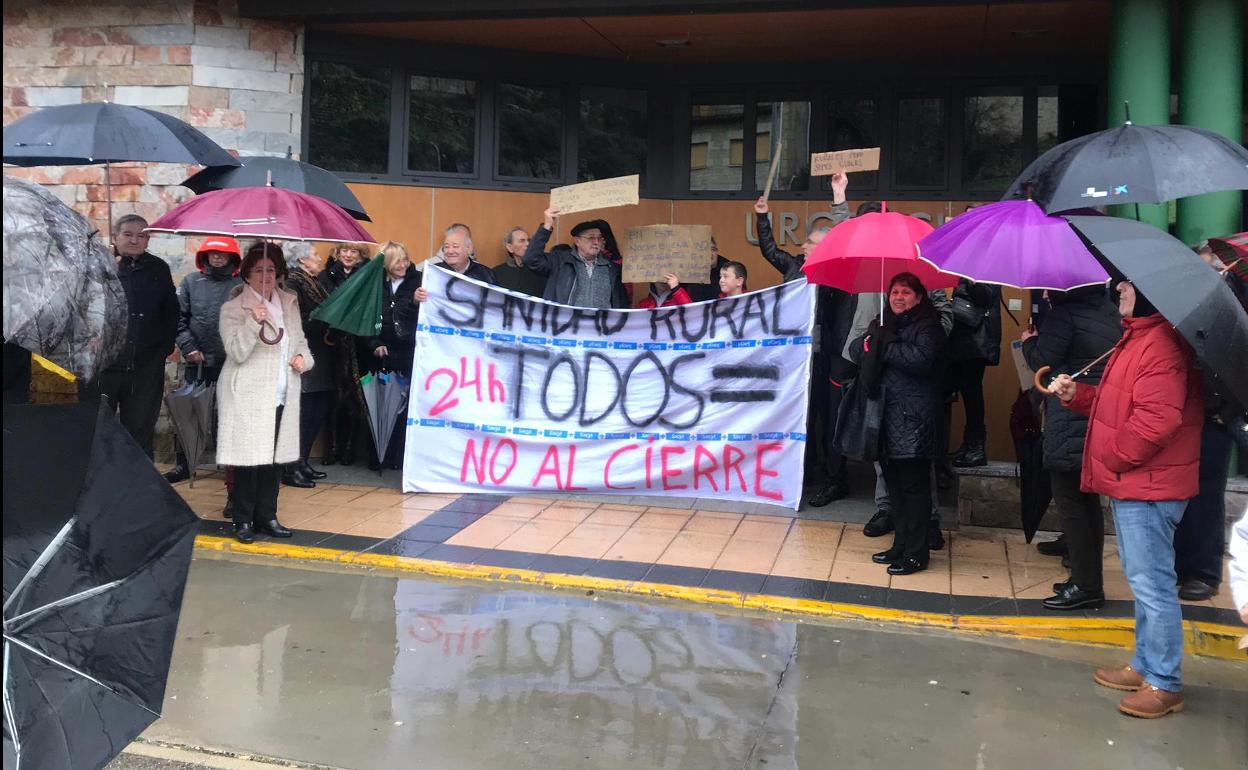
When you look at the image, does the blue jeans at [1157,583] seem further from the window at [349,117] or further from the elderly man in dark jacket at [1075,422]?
the window at [349,117]

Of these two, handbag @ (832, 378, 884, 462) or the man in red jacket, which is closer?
the man in red jacket

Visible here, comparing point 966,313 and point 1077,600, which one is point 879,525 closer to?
point 966,313

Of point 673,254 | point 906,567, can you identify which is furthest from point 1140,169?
point 673,254

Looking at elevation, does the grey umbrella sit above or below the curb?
above

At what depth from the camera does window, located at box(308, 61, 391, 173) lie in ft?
32.7

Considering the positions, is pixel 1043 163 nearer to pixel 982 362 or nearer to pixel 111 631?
pixel 982 362

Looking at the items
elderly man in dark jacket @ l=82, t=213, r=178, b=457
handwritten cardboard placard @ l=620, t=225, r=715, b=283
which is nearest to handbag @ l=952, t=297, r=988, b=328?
handwritten cardboard placard @ l=620, t=225, r=715, b=283

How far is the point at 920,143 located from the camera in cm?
1011

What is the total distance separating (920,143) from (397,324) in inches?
190

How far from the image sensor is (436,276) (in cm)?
843

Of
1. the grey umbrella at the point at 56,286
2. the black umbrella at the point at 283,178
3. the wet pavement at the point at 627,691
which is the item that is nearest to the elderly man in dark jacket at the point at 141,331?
the black umbrella at the point at 283,178

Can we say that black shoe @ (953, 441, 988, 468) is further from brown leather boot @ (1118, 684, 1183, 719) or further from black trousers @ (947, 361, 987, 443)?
brown leather boot @ (1118, 684, 1183, 719)

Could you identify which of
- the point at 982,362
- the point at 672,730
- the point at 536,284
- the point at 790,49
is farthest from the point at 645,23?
the point at 672,730

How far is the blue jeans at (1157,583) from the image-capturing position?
475cm
